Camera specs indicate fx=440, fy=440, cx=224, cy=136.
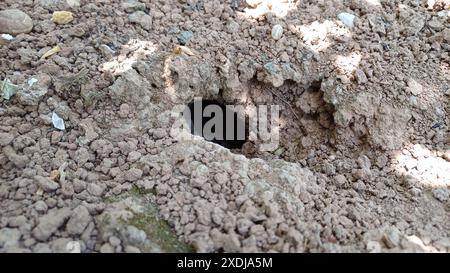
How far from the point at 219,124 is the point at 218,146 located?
53cm

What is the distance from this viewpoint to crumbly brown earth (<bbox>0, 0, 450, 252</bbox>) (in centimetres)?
194

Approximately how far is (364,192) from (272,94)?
0.81 metres

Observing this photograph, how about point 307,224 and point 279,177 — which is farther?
point 279,177

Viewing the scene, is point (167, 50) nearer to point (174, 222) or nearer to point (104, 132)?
point (104, 132)

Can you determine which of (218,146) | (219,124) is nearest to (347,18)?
(219,124)

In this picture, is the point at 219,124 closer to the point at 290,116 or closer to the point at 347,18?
the point at 290,116

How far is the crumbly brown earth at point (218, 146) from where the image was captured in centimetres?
194

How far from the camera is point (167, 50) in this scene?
2.54m

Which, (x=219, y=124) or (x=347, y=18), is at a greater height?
(x=347, y=18)

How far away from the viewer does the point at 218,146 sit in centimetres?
227

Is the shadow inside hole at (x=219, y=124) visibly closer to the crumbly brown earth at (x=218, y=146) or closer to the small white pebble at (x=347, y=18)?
the crumbly brown earth at (x=218, y=146)

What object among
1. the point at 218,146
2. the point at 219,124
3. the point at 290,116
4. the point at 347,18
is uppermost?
the point at 347,18

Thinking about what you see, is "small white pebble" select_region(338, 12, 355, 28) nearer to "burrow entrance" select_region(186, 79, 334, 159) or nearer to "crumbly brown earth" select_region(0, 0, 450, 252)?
"crumbly brown earth" select_region(0, 0, 450, 252)
